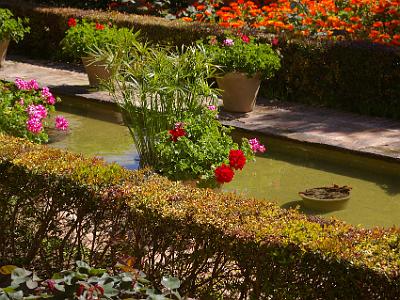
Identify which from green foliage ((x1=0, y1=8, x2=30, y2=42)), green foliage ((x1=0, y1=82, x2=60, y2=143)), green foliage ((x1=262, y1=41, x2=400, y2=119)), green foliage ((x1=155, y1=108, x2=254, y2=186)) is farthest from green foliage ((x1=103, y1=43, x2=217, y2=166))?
green foliage ((x1=0, y1=8, x2=30, y2=42))

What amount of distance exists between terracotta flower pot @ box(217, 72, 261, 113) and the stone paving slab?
4.5 inches

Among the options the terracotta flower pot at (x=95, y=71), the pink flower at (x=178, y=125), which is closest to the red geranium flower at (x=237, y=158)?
the pink flower at (x=178, y=125)

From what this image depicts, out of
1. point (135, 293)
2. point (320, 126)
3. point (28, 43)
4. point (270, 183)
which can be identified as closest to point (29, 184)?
point (135, 293)

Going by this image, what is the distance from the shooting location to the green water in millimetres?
7590

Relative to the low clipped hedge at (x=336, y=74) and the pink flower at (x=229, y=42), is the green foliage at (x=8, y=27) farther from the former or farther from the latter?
the pink flower at (x=229, y=42)

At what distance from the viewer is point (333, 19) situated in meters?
12.4

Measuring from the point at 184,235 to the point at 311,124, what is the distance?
5.71 meters

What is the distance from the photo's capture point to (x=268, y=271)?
431 centimetres

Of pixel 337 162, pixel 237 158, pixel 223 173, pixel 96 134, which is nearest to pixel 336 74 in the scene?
pixel 337 162

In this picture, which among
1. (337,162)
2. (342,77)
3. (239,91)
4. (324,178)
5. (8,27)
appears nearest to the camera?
(324,178)

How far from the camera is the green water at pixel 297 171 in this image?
7.59m

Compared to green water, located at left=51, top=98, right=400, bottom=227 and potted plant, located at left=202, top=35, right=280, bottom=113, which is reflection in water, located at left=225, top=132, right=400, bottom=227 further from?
potted plant, located at left=202, top=35, right=280, bottom=113

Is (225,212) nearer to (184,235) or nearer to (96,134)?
(184,235)

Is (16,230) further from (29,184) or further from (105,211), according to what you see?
(105,211)
